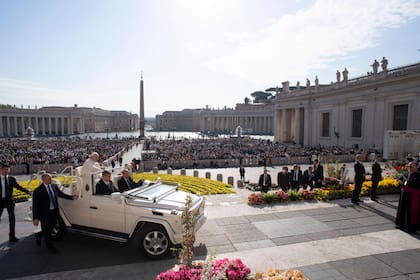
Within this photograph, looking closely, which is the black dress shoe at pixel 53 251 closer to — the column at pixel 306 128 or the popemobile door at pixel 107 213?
the popemobile door at pixel 107 213

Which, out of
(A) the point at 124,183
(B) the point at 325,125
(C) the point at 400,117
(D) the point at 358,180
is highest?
(C) the point at 400,117

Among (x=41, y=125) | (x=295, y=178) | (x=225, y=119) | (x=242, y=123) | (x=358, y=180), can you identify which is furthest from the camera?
(x=225, y=119)

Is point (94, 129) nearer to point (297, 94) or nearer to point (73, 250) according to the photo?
point (297, 94)

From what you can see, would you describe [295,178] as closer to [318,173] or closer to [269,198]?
[318,173]

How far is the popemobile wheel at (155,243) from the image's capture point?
514 centimetres

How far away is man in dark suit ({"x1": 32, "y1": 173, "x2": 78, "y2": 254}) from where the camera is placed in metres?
5.56

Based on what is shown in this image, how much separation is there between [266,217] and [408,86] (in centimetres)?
3020

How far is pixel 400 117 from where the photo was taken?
98.7ft

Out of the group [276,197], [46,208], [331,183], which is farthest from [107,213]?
[331,183]

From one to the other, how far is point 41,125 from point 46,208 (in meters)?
118

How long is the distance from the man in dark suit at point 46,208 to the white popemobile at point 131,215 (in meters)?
0.23

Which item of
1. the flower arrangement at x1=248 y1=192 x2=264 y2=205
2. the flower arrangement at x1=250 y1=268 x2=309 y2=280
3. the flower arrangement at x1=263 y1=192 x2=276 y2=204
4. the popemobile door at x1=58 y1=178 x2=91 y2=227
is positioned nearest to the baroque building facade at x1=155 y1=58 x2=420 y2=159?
the flower arrangement at x1=263 y1=192 x2=276 y2=204

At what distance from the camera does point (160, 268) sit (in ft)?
15.7

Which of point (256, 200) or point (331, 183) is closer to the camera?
point (256, 200)
